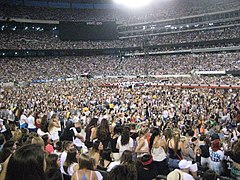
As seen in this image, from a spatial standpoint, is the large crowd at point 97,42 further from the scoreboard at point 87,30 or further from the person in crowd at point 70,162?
the person in crowd at point 70,162

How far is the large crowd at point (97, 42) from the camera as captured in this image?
58594mm

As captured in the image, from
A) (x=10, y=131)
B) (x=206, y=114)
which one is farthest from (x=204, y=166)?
(x=206, y=114)

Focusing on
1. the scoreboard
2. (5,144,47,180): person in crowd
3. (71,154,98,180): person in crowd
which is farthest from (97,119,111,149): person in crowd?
the scoreboard

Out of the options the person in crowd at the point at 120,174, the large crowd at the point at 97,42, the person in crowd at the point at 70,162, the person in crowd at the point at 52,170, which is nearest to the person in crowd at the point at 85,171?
the person in crowd at the point at 52,170

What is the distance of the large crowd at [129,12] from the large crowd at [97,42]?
4.31 m

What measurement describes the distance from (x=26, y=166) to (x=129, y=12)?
80577mm

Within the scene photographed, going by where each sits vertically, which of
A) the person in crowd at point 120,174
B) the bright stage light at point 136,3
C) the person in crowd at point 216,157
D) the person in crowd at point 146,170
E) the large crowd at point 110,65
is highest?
the bright stage light at point 136,3

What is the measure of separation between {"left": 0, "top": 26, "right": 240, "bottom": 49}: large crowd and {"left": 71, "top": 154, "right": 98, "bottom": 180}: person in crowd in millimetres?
56008

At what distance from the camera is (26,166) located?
225 centimetres

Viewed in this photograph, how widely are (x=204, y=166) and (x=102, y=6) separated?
7683 centimetres

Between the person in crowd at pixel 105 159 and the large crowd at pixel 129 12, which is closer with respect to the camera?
the person in crowd at pixel 105 159

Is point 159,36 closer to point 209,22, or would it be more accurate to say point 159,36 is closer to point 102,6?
point 209,22

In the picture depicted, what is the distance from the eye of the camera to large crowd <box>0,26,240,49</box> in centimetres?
A: 5859

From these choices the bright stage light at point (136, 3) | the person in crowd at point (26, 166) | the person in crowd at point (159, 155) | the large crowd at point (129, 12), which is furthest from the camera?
the bright stage light at point (136, 3)
